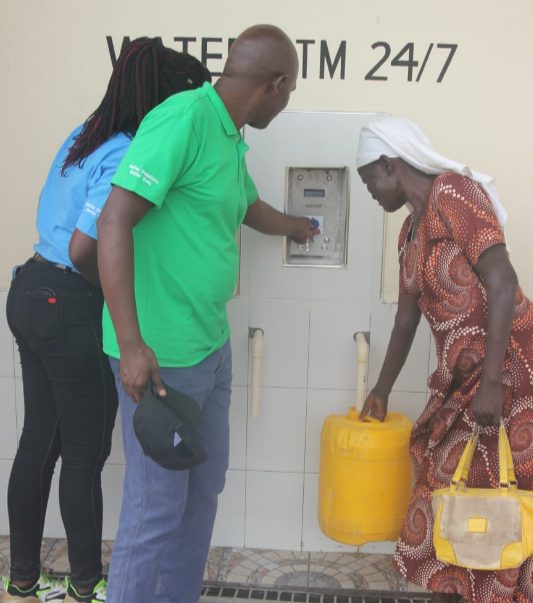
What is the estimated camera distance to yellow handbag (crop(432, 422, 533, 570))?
1.75m

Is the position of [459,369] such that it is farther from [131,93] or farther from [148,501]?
[131,93]

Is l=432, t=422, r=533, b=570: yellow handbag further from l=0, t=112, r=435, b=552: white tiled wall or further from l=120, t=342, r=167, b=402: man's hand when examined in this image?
l=120, t=342, r=167, b=402: man's hand

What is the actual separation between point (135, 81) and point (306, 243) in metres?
0.98

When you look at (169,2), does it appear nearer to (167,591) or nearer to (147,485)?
(147,485)

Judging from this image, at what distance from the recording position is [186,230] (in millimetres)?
1664

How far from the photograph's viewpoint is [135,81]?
1891mm

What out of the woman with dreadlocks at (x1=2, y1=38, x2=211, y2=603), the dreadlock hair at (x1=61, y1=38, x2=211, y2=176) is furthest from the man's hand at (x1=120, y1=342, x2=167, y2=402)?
the dreadlock hair at (x1=61, y1=38, x2=211, y2=176)

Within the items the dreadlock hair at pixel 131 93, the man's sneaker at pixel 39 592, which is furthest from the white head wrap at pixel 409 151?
Result: the man's sneaker at pixel 39 592

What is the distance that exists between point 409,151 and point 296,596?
173 cm

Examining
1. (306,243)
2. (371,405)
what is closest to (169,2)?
(306,243)

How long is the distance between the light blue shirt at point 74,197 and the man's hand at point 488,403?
1208 millimetres

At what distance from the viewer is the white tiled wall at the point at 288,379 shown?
255cm

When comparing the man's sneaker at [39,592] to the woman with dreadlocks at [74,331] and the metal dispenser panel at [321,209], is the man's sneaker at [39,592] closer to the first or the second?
the woman with dreadlocks at [74,331]

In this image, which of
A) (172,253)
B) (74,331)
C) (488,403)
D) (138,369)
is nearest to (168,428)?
(138,369)
